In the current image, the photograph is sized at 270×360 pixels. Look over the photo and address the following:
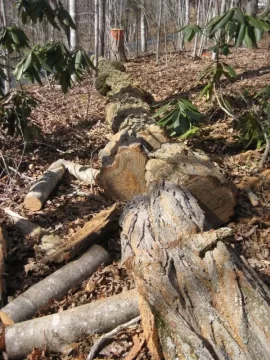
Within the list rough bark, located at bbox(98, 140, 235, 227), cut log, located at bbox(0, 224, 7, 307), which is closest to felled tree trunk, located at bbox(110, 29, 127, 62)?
rough bark, located at bbox(98, 140, 235, 227)

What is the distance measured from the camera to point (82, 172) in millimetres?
4055

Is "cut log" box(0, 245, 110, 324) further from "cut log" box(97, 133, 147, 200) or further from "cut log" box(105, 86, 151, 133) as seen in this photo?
"cut log" box(105, 86, 151, 133)

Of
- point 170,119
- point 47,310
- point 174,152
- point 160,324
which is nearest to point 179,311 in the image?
point 160,324

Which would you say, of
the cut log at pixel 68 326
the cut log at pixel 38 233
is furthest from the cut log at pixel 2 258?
the cut log at pixel 68 326

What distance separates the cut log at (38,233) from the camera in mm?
2951

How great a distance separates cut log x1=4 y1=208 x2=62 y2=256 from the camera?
2.95 m

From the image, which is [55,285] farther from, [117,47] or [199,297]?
[117,47]

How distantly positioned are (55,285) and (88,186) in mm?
1583

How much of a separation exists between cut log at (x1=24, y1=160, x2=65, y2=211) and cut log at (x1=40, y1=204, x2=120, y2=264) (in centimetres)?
69

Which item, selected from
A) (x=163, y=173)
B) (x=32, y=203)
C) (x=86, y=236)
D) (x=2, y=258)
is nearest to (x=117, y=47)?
(x=32, y=203)

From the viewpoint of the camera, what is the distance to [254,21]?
333 centimetres

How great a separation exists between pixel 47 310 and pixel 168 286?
3.01 ft

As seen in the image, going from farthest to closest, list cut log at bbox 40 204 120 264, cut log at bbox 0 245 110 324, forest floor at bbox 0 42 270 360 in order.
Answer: cut log at bbox 40 204 120 264 < forest floor at bbox 0 42 270 360 < cut log at bbox 0 245 110 324

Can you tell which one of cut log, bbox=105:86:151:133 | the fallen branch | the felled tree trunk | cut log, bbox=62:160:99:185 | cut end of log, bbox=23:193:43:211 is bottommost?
the fallen branch
